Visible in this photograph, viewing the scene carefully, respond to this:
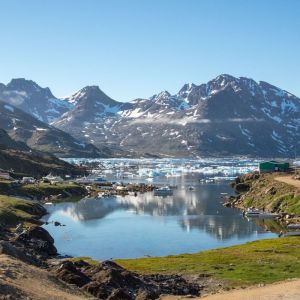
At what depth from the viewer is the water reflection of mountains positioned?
10012cm

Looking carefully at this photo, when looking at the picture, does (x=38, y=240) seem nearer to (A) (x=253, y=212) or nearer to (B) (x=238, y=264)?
(B) (x=238, y=264)

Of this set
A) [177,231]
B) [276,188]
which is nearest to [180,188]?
[276,188]

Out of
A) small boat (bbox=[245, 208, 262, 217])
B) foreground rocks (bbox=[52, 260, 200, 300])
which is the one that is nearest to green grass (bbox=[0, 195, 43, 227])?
foreground rocks (bbox=[52, 260, 200, 300])

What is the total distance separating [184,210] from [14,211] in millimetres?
46986

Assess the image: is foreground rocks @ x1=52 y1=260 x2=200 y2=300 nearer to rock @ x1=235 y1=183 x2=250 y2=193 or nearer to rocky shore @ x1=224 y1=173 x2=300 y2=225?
rocky shore @ x1=224 y1=173 x2=300 y2=225

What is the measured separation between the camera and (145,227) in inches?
3952

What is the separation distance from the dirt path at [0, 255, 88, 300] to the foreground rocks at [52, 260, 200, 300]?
219cm

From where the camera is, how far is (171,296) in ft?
149

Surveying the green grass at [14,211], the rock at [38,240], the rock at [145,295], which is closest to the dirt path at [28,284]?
the rock at [145,295]

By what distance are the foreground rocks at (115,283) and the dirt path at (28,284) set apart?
2.19 meters

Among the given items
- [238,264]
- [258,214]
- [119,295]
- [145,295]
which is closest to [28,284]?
[119,295]

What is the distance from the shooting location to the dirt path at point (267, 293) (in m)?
41.7

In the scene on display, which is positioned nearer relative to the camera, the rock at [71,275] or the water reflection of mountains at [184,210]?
the rock at [71,275]

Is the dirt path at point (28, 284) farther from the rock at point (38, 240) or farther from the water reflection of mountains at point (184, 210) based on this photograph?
the water reflection of mountains at point (184, 210)
